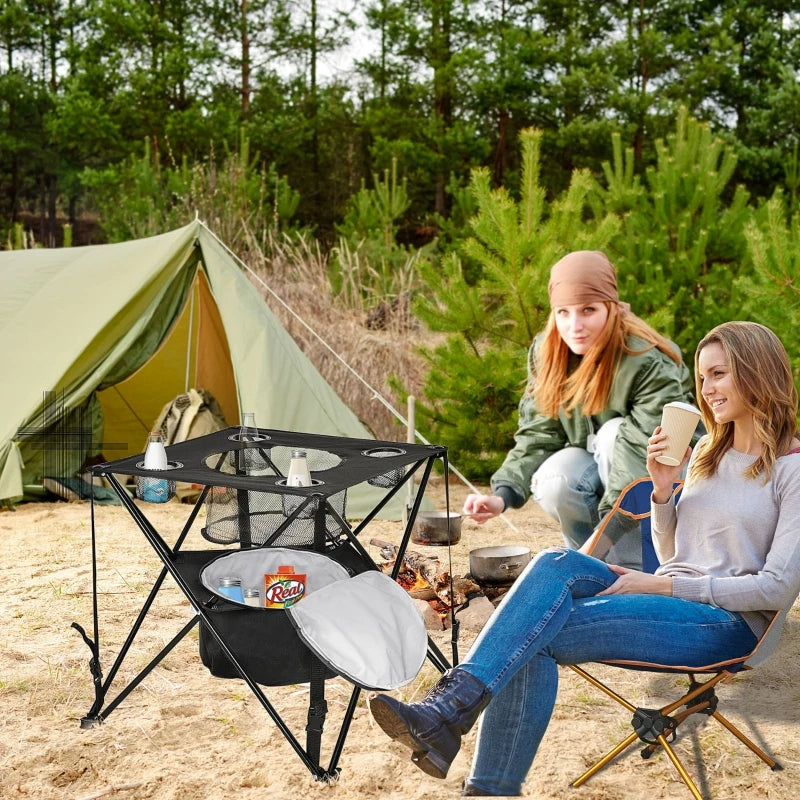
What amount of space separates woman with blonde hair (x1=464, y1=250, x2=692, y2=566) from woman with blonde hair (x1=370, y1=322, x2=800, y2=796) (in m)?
0.82

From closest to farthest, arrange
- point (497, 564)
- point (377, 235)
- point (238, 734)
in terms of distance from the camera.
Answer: point (238, 734), point (497, 564), point (377, 235)

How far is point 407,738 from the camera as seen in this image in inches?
64.7

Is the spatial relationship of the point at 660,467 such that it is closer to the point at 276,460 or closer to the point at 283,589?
the point at 283,589

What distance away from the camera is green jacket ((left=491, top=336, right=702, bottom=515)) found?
2.86m

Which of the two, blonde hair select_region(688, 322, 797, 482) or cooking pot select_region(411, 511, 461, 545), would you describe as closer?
blonde hair select_region(688, 322, 797, 482)

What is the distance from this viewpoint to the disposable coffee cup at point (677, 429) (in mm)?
1907

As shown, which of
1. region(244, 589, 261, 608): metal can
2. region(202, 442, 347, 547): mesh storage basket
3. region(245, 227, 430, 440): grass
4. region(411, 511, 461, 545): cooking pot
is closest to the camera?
region(244, 589, 261, 608): metal can

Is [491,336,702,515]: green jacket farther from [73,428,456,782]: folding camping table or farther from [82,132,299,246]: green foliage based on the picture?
[82,132,299,246]: green foliage

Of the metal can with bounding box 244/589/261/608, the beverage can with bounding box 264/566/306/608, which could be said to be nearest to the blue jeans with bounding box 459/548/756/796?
the beverage can with bounding box 264/566/306/608

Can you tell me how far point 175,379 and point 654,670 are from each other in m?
4.54

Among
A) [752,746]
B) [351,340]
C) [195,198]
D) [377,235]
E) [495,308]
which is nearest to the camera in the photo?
[752,746]

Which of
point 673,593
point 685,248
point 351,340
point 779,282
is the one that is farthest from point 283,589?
point 351,340

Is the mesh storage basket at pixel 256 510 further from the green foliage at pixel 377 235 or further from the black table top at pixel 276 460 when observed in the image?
the green foliage at pixel 377 235

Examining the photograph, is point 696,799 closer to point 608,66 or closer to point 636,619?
point 636,619
